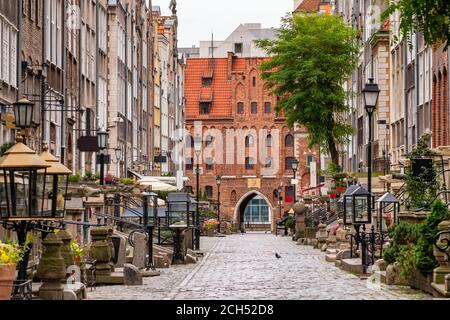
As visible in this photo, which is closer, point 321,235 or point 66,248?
point 66,248

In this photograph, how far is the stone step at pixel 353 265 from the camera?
29.0 metres

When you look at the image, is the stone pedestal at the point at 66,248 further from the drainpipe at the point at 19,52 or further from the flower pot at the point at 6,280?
the drainpipe at the point at 19,52

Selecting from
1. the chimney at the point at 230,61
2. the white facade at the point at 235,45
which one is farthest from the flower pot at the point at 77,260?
the white facade at the point at 235,45

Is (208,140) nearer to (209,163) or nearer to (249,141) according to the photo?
(209,163)

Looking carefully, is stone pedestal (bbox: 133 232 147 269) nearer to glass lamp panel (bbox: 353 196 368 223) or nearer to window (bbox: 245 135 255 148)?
glass lamp panel (bbox: 353 196 368 223)

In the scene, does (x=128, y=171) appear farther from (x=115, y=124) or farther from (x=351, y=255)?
(x=351, y=255)

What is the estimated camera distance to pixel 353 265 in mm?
29453

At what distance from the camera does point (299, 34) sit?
62.1 meters

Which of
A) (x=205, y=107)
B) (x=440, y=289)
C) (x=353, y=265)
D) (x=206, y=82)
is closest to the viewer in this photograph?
(x=440, y=289)

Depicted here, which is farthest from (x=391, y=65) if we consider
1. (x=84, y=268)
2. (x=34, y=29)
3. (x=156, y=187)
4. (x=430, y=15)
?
(x=430, y=15)

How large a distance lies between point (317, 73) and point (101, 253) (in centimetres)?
3631

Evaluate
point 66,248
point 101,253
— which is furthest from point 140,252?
point 66,248

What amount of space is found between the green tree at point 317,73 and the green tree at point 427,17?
43.7m

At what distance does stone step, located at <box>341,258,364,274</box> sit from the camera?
28966 mm
